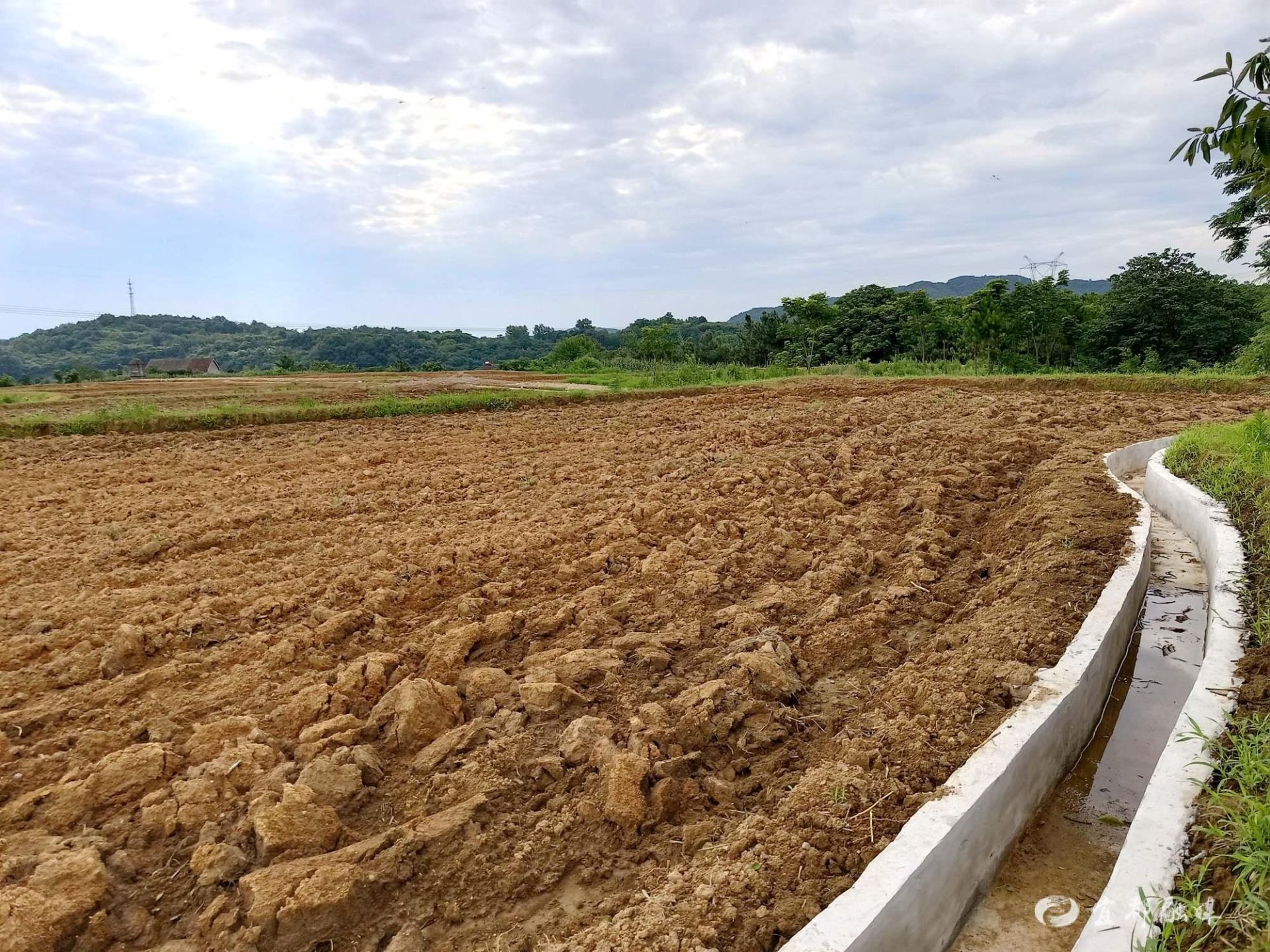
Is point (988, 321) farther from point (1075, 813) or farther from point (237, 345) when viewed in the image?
point (237, 345)

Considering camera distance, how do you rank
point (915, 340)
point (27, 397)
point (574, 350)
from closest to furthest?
point (27, 397) → point (915, 340) → point (574, 350)

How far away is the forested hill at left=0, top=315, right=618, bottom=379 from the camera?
5962cm

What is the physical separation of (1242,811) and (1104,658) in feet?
4.30

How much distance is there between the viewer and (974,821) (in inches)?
90.3

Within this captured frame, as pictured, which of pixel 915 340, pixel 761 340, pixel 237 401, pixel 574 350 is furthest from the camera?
pixel 574 350

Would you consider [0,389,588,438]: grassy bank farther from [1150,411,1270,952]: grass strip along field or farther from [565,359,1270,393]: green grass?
[1150,411,1270,952]: grass strip along field

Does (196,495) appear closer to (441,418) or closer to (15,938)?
(15,938)

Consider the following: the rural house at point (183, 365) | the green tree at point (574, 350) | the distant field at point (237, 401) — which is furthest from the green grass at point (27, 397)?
the green tree at point (574, 350)

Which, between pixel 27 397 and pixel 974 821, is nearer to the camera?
pixel 974 821

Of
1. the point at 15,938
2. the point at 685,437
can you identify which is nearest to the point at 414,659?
the point at 15,938

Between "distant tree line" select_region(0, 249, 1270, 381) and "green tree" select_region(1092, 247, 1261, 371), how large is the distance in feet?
0.16

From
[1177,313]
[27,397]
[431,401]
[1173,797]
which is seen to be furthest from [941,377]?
[27,397]

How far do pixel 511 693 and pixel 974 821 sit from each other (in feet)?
6.62

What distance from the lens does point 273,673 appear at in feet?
12.0
